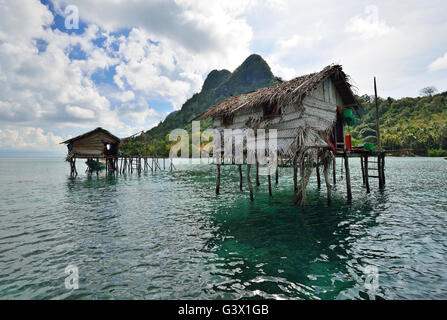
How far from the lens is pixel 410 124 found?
92062 mm

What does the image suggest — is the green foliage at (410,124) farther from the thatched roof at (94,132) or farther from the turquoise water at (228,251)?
the thatched roof at (94,132)

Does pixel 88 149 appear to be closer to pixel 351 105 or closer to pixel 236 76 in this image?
pixel 351 105

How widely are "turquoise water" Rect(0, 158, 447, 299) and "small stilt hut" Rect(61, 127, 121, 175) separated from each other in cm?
2297

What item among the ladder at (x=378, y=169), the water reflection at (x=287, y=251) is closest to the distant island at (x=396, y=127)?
the ladder at (x=378, y=169)

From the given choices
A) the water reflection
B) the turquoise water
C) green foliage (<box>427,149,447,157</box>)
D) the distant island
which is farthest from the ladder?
green foliage (<box>427,149,447,157</box>)

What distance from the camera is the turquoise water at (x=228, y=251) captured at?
16.3 feet

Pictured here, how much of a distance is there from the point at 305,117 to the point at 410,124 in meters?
111

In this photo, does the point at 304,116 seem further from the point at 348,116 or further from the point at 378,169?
the point at 378,169

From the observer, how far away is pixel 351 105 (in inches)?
657

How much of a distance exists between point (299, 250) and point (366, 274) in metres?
1.91

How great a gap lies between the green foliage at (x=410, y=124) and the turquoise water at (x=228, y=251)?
5855 cm

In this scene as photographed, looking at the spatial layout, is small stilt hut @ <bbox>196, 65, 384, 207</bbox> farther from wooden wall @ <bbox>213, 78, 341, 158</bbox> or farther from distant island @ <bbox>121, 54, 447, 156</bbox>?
distant island @ <bbox>121, 54, 447, 156</bbox>

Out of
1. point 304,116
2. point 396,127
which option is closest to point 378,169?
point 304,116
